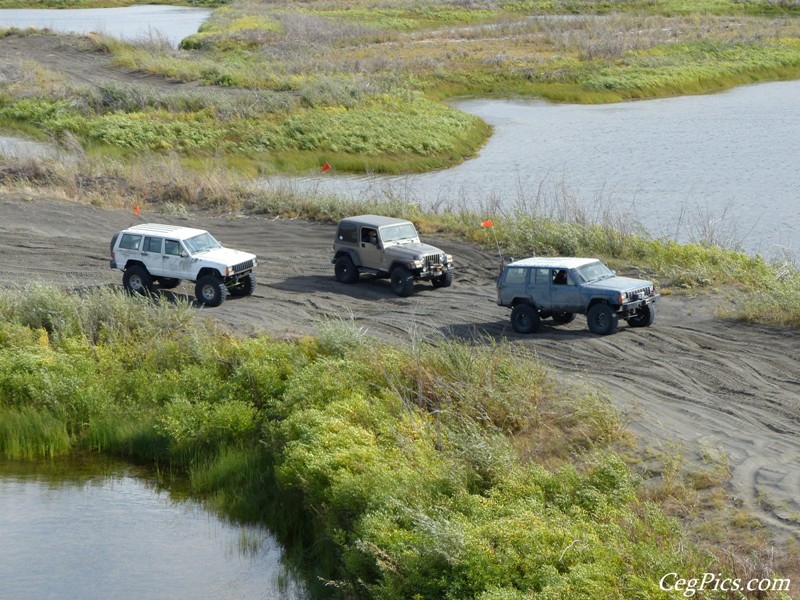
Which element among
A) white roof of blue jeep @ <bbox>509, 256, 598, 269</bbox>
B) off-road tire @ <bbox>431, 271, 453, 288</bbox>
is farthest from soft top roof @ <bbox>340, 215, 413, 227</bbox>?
white roof of blue jeep @ <bbox>509, 256, 598, 269</bbox>

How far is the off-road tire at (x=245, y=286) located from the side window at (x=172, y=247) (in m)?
1.73

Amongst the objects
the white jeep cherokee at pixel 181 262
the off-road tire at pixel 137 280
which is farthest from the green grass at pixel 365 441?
the white jeep cherokee at pixel 181 262

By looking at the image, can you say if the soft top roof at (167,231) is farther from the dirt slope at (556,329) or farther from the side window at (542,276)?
the side window at (542,276)

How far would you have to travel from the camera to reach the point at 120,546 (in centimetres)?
1591

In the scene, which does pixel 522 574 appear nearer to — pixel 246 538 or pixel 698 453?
pixel 698 453

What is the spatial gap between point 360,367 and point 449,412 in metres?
3.08

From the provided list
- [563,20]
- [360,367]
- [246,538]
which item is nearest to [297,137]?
[360,367]

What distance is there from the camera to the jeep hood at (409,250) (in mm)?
26125

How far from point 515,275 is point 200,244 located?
827 cm

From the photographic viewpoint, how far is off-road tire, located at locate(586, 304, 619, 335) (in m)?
21.8

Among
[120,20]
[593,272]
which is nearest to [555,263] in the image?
[593,272]

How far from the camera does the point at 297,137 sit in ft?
164

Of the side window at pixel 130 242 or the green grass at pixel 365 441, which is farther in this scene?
the side window at pixel 130 242

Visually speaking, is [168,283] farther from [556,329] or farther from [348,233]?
[556,329]
